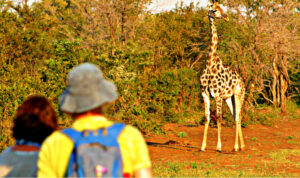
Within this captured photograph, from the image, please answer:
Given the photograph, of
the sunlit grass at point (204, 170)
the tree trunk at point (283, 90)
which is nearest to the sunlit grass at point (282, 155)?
the sunlit grass at point (204, 170)

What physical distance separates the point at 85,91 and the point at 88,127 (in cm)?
19

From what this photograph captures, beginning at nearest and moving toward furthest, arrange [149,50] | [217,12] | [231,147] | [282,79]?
1. [217,12]
2. [231,147]
3. [149,50]
4. [282,79]

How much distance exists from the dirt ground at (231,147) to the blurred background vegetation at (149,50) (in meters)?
0.65

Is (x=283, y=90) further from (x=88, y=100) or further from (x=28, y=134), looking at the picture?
(x=88, y=100)

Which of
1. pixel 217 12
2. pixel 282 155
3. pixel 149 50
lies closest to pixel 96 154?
pixel 282 155

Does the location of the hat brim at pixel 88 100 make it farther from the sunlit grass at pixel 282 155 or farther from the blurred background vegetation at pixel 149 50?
the sunlit grass at pixel 282 155

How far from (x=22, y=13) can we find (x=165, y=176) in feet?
53.7

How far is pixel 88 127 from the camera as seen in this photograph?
2.15 m

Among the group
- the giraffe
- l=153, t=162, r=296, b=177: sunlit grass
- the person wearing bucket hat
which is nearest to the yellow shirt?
the person wearing bucket hat

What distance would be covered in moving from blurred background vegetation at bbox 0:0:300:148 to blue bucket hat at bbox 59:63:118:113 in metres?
7.75

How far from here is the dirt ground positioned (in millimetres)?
9661

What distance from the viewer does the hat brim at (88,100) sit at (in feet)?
7.10

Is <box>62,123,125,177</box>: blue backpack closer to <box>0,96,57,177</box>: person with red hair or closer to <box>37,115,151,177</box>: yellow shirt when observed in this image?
<box>37,115,151,177</box>: yellow shirt

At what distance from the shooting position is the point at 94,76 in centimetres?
218
